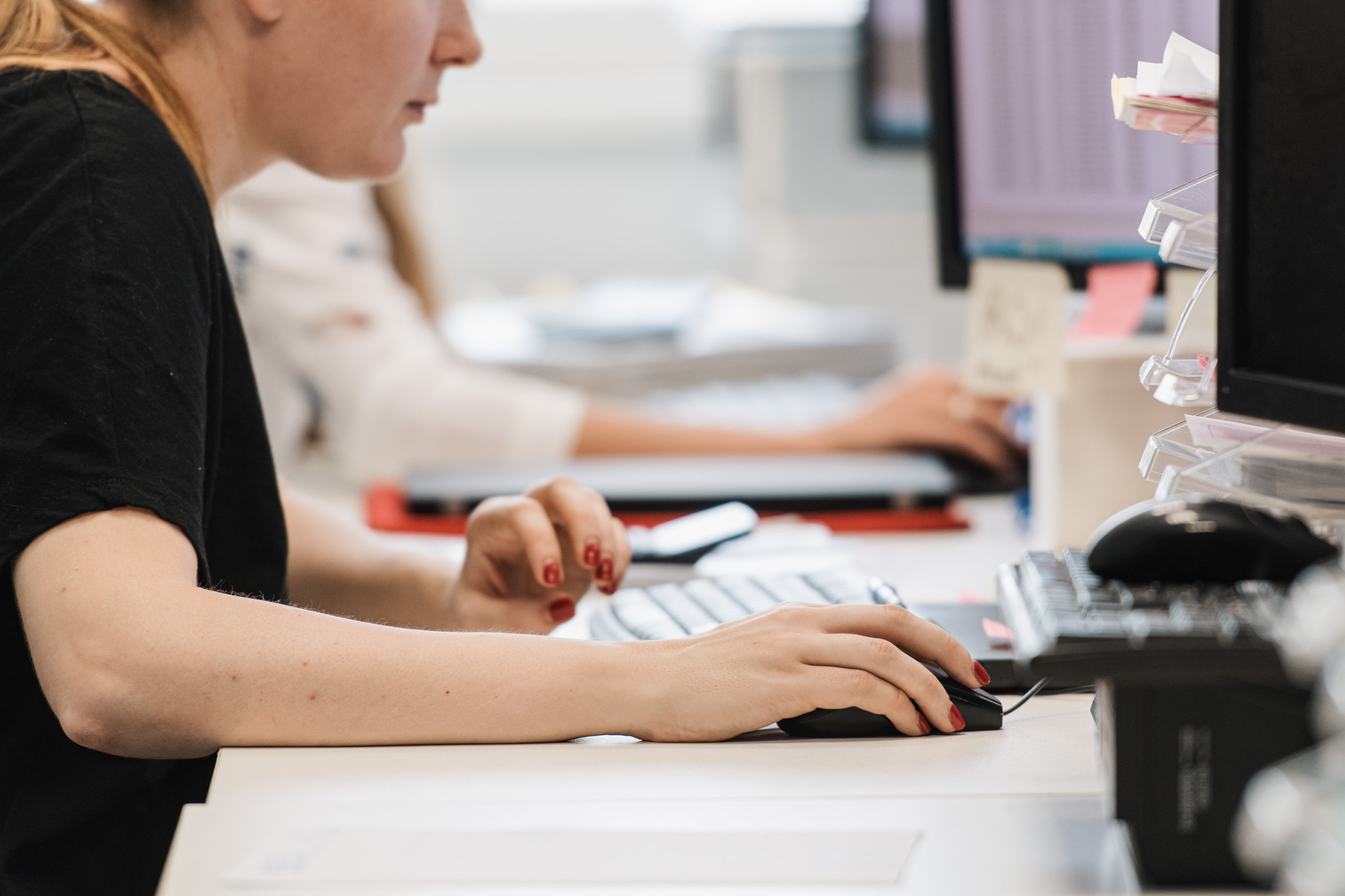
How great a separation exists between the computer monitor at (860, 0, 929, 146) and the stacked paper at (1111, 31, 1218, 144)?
1.28 meters

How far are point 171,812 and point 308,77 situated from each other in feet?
1.41

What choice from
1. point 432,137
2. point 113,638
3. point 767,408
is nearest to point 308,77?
point 113,638

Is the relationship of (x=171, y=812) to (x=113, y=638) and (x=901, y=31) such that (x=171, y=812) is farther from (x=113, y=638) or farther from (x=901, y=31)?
(x=901, y=31)

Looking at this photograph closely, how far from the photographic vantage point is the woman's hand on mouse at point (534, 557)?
79 cm

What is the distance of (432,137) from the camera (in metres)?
3.58

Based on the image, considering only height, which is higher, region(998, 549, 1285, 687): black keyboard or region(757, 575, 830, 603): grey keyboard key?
region(998, 549, 1285, 687): black keyboard

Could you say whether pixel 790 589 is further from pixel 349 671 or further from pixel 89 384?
pixel 89 384

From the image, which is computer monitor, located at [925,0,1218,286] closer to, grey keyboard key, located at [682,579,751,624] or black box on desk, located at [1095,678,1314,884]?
grey keyboard key, located at [682,579,751,624]

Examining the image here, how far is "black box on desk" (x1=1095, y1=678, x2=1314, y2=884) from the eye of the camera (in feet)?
1.38

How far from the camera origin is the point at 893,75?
220cm

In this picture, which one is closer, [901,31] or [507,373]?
[507,373]

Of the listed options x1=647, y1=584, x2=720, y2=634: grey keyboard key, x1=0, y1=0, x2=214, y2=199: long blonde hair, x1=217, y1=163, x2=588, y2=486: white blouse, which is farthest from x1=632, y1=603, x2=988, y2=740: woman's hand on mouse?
x1=217, y1=163, x2=588, y2=486: white blouse

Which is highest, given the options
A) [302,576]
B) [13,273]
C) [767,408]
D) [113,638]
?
[13,273]

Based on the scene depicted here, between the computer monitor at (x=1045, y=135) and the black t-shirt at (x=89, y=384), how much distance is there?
66 cm
